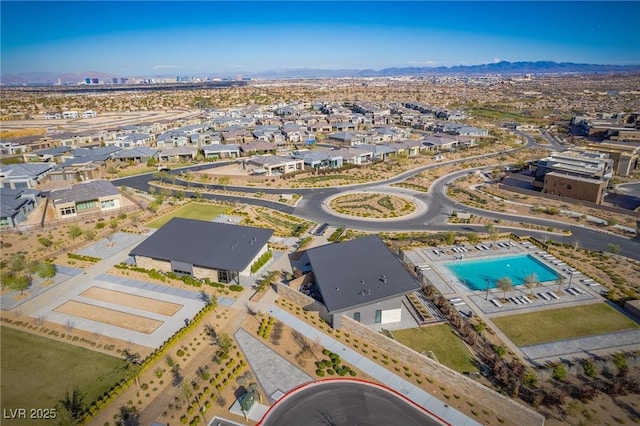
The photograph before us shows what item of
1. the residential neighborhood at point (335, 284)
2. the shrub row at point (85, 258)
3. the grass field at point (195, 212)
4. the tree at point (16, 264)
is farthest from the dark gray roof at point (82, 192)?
the shrub row at point (85, 258)

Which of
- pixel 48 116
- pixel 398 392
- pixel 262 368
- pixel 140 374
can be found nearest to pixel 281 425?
pixel 262 368

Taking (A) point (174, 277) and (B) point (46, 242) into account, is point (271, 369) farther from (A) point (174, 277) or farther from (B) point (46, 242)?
(B) point (46, 242)

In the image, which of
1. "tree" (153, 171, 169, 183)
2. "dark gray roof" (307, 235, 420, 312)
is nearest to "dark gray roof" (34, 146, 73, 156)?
"tree" (153, 171, 169, 183)

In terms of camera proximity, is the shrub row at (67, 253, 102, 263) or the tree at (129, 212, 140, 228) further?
the tree at (129, 212, 140, 228)

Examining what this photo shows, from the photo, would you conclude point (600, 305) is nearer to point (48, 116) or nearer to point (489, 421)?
point (489, 421)

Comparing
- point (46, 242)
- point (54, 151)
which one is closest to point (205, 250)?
point (46, 242)

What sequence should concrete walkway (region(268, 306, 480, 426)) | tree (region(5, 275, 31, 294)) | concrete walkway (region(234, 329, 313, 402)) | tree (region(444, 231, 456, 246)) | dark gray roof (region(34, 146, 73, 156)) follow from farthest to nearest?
dark gray roof (region(34, 146, 73, 156))
tree (region(444, 231, 456, 246))
tree (region(5, 275, 31, 294))
concrete walkway (region(234, 329, 313, 402))
concrete walkway (region(268, 306, 480, 426))

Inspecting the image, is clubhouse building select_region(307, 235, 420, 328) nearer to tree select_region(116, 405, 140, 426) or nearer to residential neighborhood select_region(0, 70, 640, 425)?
residential neighborhood select_region(0, 70, 640, 425)
